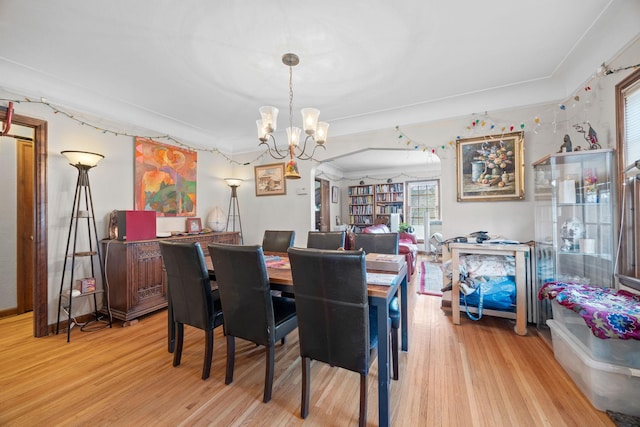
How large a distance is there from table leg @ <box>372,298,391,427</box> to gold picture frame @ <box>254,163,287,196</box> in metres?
2.96

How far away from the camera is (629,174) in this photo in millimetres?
1751

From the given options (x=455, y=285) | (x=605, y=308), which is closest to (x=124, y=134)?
(x=455, y=285)

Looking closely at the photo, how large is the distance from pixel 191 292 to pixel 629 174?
3.08 meters

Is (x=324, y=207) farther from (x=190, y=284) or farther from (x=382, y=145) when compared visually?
(x=190, y=284)

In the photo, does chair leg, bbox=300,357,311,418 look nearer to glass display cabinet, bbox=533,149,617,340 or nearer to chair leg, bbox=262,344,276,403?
chair leg, bbox=262,344,276,403

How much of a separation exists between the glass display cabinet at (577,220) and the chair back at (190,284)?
9.33 feet

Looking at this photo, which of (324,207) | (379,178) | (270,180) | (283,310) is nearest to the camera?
(283,310)

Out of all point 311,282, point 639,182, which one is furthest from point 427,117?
point 311,282

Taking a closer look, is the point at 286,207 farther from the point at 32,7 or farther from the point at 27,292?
the point at 27,292

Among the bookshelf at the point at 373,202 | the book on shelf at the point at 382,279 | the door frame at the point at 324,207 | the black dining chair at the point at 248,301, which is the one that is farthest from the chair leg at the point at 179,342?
the bookshelf at the point at 373,202

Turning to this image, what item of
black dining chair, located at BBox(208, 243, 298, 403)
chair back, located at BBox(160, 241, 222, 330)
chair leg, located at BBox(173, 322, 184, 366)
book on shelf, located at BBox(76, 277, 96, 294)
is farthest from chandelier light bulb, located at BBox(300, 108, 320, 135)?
book on shelf, located at BBox(76, 277, 96, 294)

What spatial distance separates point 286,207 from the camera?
4043 mm

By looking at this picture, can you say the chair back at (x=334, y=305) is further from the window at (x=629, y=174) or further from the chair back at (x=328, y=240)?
the window at (x=629, y=174)

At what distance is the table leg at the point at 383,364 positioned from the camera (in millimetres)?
1294
